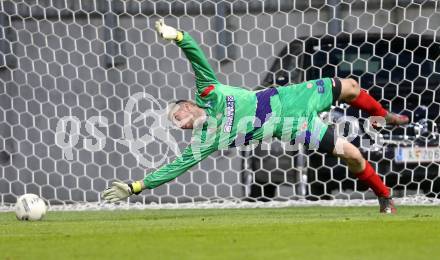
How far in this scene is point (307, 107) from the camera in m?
7.70

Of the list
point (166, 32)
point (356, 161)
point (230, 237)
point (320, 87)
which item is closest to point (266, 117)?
point (320, 87)

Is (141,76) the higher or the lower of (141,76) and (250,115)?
the higher

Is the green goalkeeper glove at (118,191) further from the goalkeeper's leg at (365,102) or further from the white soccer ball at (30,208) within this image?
the goalkeeper's leg at (365,102)

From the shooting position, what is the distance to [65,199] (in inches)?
397

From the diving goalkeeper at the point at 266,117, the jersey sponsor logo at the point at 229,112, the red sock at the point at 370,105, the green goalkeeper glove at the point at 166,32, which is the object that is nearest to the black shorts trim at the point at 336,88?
the diving goalkeeper at the point at 266,117

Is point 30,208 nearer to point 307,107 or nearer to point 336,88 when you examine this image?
point 307,107

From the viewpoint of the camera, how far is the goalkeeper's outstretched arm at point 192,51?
23.6 feet

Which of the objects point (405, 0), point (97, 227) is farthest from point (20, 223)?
point (405, 0)

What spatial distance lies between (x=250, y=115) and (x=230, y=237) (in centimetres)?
207

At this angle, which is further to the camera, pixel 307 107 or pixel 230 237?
pixel 307 107

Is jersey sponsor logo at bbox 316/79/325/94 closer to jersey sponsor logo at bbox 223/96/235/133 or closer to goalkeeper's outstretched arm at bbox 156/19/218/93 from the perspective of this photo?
jersey sponsor logo at bbox 223/96/235/133

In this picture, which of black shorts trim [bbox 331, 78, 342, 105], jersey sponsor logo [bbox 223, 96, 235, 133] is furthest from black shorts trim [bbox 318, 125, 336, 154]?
jersey sponsor logo [bbox 223, 96, 235, 133]

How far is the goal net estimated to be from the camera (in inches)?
381

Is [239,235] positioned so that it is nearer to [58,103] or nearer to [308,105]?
[308,105]
